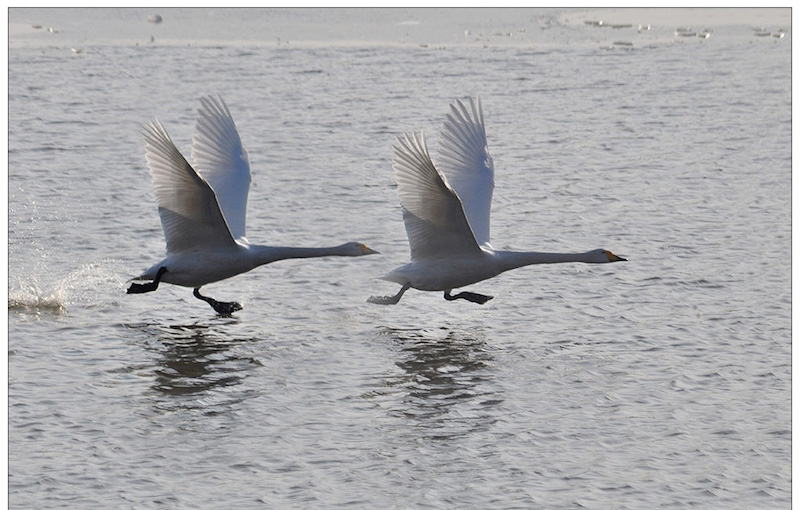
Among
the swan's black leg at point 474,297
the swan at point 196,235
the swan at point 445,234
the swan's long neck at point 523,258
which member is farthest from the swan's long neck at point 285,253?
the swan's long neck at point 523,258

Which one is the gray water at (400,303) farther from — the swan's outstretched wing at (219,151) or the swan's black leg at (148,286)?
the swan's outstretched wing at (219,151)

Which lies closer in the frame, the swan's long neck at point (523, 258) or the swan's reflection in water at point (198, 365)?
the swan's reflection in water at point (198, 365)

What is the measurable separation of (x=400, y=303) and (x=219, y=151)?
96.0 inches

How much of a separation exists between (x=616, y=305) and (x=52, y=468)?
259 inches

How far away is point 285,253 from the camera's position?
1462cm

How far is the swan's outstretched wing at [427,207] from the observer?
45.8 feet

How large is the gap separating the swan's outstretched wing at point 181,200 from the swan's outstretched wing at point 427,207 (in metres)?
1.72

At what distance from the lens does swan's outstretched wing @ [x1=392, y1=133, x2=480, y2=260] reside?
13969 millimetres

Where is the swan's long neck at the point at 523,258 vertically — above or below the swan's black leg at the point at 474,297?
above

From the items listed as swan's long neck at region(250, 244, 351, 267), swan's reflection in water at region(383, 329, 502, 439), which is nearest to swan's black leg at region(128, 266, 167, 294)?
swan's long neck at region(250, 244, 351, 267)

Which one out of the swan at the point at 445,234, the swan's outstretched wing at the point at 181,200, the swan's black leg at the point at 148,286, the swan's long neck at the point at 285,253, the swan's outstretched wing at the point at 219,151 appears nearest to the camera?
the swan's outstretched wing at the point at 181,200

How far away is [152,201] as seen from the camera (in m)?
18.8

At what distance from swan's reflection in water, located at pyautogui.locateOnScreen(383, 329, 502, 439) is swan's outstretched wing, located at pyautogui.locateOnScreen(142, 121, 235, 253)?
1928 millimetres

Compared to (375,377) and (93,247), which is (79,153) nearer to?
(93,247)
